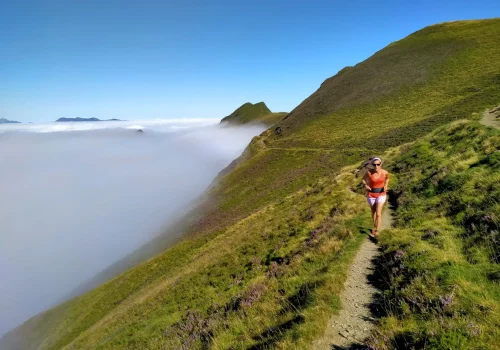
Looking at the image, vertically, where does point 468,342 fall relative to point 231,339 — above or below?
above

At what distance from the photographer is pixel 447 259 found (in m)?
8.05

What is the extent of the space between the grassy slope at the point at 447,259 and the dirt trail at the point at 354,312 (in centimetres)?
51

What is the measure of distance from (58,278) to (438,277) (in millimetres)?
144386

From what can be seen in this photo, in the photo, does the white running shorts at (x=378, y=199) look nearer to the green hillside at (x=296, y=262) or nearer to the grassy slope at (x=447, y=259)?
the grassy slope at (x=447, y=259)

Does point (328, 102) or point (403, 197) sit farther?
point (328, 102)

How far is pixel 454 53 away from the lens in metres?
84.5

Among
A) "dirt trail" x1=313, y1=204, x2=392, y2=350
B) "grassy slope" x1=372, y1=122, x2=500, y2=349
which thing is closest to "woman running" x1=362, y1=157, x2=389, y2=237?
"grassy slope" x1=372, y1=122, x2=500, y2=349

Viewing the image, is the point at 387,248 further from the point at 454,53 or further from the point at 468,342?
the point at 454,53

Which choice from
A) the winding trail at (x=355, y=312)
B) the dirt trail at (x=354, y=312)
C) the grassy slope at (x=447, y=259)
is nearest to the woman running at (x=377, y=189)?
the grassy slope at (x=447, y=259)

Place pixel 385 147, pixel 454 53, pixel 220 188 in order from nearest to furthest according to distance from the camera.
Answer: pixel 385 147
pixel 220 188
pixel 454 53

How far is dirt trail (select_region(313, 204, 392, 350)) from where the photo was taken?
6.59 m

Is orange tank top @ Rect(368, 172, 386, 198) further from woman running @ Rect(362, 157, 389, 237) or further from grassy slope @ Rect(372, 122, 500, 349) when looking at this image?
grassy slope @ Rect(372, 122, 500, 349)

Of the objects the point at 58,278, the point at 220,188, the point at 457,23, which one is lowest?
the point at 58,278

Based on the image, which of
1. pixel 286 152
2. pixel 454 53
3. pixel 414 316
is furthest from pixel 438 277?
pixel 454 53
